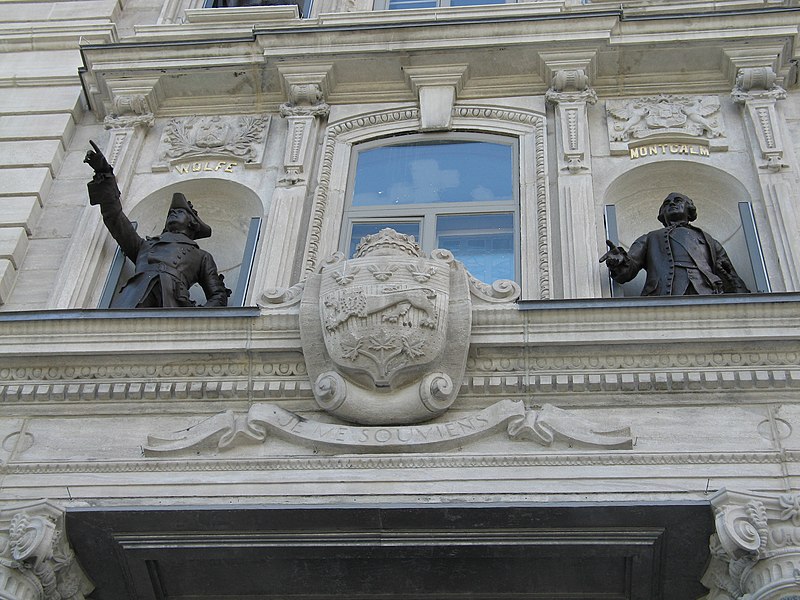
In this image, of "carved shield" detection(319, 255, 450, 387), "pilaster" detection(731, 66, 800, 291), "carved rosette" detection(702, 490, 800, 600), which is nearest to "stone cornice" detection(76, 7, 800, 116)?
"pilaster" detection(731, 66, 800, 291)

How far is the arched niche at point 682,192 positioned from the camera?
12477 millimetres

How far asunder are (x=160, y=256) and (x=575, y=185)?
4177 mm

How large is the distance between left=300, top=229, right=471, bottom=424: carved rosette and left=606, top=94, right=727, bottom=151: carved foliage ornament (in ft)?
12.5

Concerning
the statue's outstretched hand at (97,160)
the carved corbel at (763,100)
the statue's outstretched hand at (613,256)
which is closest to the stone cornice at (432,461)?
the statue's outstretched hand at (613,256)

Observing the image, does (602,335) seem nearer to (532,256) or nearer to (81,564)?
(532,256)

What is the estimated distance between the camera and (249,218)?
13.3 meters

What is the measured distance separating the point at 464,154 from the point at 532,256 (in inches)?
81.0

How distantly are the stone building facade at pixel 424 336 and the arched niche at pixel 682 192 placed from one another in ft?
0.13

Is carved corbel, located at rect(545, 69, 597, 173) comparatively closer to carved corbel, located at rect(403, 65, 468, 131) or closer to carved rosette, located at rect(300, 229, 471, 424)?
carved corbel, located at rect(403, 65, 468, 131)

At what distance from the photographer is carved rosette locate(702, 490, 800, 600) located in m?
8.29

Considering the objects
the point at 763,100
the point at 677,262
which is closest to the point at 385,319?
the point at 677,262

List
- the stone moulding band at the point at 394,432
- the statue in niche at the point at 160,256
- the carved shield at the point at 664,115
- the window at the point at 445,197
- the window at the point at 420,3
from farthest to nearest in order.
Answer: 1. the window at the point at 420,3
2. the carved shield at the point at 664,115
3. the window at the point at 445,197
4. the statue in niche at the point at 160,256
5. the stone moulding band at the point at 394,432

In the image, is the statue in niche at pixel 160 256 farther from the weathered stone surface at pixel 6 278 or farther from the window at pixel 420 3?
the window at pixel 420 3

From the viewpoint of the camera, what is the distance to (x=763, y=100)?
1297cm
